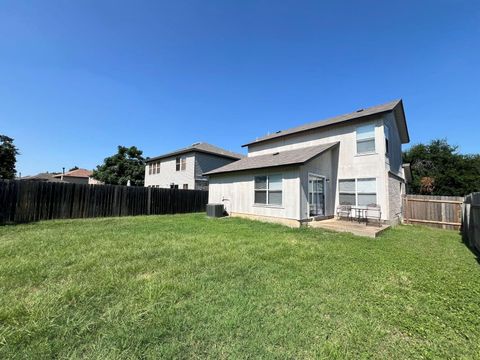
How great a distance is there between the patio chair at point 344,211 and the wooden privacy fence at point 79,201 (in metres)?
10.4

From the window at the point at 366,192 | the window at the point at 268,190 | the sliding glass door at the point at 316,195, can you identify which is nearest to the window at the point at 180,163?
the window at the point at 268,190

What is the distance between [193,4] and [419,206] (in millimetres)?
14633

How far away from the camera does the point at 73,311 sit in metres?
2.77

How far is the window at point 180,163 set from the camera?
2152 centimetres

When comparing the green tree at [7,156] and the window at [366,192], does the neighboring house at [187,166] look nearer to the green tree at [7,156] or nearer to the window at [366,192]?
the window at [366,192]

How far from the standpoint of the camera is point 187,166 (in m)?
21.1

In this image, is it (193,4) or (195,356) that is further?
(193,4)

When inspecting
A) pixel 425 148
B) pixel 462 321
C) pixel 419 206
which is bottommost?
pixel 462 321

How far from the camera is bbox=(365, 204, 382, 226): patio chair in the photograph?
10.4m

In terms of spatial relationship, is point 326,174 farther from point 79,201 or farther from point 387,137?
point 79,201

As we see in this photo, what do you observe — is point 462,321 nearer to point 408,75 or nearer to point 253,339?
point 253,339

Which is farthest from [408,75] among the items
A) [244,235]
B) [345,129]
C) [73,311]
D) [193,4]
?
[73,311]

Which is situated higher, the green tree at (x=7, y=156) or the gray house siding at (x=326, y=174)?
the green tree at (x=7, y=156)

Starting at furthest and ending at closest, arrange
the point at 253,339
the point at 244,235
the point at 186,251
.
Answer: the point at 244,235
the point at 186,251
the point at 253,339
